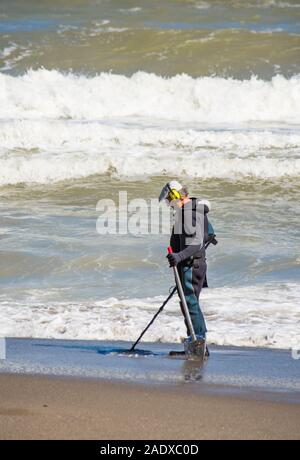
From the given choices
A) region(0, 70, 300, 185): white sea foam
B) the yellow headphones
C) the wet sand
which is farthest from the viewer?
region(0, 70, 300, 185): white sea foam

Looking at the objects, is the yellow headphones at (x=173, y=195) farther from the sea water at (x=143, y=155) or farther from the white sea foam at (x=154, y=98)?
the white sea foam at (x=154, y=98)

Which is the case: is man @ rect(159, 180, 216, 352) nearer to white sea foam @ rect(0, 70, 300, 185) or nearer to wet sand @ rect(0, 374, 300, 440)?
wet sand @ rect(0, 374, 300, 440)

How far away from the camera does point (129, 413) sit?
5.12 metres

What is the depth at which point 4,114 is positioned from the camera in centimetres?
2055

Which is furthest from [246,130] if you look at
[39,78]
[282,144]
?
[39,78]

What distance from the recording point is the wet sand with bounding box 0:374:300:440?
4.75 meters

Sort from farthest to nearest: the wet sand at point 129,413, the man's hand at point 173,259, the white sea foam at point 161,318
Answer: the white sea foam at point 161,318
the man's hand at point 173,259
the wet sand at point 129,413

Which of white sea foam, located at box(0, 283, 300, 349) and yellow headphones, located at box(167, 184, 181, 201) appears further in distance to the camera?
white sea foam, located at box(0, 283, 300, 349)

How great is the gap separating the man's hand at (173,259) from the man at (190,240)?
0.05 metres

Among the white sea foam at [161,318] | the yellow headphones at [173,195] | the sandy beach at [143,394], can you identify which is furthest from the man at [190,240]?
the white sea foam at [161,318]

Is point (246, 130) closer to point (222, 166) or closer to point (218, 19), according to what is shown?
point (222, 166)

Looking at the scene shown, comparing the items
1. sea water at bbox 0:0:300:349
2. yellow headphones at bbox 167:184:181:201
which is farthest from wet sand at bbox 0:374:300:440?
sea water at bbox 0:0:300:349

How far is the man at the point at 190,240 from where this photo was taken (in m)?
6.69

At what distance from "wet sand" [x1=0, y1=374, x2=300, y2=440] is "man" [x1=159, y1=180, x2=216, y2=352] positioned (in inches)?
44.6
